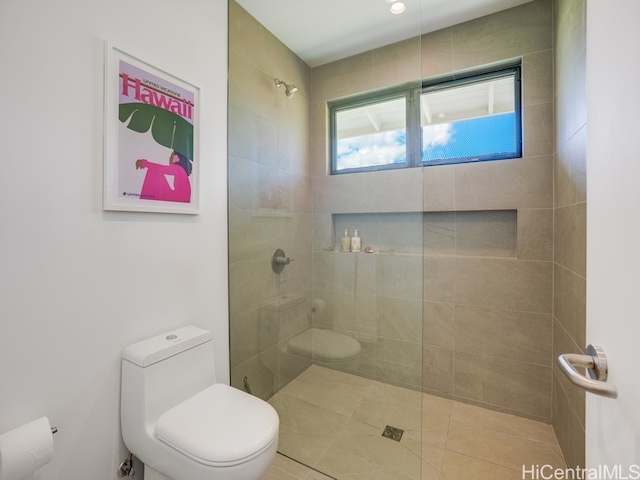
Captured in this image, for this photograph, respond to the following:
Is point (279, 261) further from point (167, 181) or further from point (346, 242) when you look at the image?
point (167, 181)

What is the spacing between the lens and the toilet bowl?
6.40ft

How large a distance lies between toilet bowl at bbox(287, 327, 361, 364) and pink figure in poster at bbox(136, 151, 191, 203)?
122 cm

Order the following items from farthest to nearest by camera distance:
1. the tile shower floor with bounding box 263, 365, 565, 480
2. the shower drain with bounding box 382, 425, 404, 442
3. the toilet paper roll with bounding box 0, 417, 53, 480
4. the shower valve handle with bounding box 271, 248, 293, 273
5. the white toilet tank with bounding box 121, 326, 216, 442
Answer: the shower valve handle with bounding box 271, 248, 293, 273 < the shower drain with bounding box 382, 425, 404, 442 < the tile shower floor with bounding box 263, 365, 565, 480 < the white toilet tank with bounding box 121, 326, 216, 442 < the toilet paper roll with bounding box 0, 417, 53, 480

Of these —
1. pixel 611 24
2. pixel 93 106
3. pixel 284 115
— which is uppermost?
pixel 284 115

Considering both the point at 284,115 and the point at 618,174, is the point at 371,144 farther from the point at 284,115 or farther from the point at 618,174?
the point at 618,174

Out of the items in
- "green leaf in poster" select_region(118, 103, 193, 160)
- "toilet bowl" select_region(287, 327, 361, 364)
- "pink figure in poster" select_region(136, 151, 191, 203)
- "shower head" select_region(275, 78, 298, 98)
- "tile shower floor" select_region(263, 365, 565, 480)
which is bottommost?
"tile shower floor" select_region(263, 365, 565, 480)

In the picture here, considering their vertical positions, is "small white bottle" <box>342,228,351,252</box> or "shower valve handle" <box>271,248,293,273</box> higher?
"small white bottle" <box>342,228,351,252</box>

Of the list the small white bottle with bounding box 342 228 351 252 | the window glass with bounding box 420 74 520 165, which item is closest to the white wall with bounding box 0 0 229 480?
the small white bottle with bounding box 342 228 351 252

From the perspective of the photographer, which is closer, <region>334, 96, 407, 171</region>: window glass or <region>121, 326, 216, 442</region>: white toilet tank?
<region>121, 326, 216, 442</region>: white toilet tank

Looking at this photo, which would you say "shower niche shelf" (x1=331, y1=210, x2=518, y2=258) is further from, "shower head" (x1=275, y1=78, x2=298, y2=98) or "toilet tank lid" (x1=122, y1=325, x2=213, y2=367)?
"toilet tank lid" (x1=122, y1=325, x2=213, y2=367)

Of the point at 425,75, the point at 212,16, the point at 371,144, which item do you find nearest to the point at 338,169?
the point at 371,144

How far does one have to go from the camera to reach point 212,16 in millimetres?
1633

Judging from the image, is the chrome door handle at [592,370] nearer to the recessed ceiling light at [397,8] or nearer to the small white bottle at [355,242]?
the small white bottle at [355,242]

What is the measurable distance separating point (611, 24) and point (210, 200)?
160 centimetres
